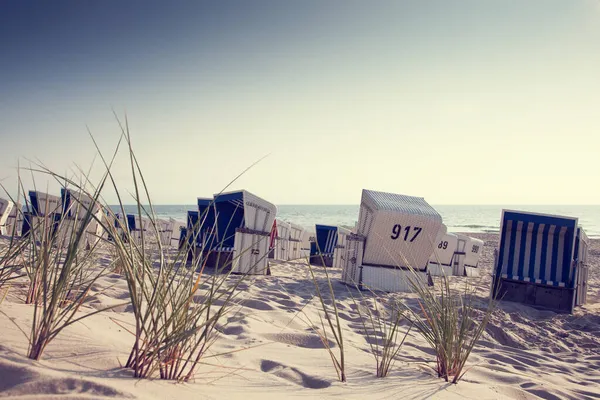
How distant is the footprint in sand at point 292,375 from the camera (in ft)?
7.11

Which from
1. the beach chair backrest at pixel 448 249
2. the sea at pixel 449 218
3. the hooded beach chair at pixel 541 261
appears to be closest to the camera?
the hooded beach chair at pixel 541 261

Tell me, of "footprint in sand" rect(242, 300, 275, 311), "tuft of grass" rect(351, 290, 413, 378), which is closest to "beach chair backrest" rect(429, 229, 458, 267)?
"tuft of grass" rect(351, 290, 413, 378)

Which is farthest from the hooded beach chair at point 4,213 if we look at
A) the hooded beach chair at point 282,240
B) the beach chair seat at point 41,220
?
the beach chair seat at point 41,220

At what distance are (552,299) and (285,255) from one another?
667 cm

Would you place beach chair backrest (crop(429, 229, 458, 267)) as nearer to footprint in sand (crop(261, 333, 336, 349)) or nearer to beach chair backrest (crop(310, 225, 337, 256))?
beach chair backrest (crop(310, 225, 337, 256))

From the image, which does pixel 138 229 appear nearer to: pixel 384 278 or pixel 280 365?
pixel 384 278

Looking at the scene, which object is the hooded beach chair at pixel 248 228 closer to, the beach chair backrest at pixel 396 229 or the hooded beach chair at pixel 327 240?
the beach chair backrest at pixel 396 229

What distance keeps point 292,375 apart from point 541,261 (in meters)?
5.78

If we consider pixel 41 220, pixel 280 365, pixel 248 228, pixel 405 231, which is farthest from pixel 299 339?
pixel 248 228

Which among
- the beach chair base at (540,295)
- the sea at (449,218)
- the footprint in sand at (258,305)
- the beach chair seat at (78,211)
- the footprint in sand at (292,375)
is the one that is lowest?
the footprint in sand at (258,305)

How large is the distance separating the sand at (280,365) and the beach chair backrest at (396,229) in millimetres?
2476

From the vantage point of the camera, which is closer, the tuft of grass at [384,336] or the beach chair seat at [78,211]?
the beach chair seat at [78,211]

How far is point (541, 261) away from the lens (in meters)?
6.73

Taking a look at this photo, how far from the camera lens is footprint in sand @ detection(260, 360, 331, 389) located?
2.17 m
